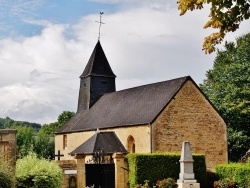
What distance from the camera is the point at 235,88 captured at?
39.6 meters

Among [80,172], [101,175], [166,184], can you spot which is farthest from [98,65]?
[166,184]

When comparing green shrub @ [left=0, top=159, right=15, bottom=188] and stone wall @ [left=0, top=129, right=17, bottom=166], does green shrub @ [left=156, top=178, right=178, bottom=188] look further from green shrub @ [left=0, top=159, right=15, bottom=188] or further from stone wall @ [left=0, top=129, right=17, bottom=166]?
green shrub @ [left=0, top=159, right=15, bottom=188]

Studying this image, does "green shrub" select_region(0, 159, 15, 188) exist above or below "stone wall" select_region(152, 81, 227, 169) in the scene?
below

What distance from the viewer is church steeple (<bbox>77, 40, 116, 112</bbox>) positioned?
45.2m

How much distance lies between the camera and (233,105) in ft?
129

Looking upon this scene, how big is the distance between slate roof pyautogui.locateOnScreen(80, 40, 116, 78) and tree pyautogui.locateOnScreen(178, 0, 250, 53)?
37.5 m

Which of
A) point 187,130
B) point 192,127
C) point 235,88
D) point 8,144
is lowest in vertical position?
point 8,144

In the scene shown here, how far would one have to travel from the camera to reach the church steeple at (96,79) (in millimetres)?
45219

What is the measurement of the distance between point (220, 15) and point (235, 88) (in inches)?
1297

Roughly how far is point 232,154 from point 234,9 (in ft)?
112

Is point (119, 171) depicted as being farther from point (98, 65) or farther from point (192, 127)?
point (98, 65)

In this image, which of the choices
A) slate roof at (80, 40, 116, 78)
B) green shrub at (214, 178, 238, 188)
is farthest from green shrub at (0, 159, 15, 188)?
slate roof at (80, 40, 116, 78)

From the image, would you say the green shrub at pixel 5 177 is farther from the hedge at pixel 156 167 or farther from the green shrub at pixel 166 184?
the green shrub at pixel 166 184

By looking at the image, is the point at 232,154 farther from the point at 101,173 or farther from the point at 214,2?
the point at 214,2
